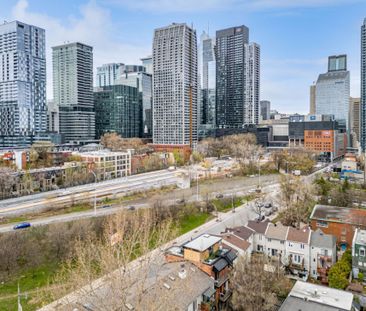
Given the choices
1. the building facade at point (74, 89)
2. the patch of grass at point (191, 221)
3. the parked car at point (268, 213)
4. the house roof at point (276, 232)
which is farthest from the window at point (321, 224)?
the building facade at point (74, 89)

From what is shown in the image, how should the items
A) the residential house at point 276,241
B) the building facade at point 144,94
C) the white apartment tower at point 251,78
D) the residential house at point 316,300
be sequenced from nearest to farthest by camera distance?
the residential house at point 316,300
the residential house at point 276,241
the building facade at point 144,94
the white apartment tower at point 251,78

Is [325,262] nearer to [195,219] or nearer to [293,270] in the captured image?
[293,270]

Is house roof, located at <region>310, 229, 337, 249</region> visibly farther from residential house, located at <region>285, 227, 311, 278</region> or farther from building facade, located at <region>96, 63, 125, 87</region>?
building facade, located at <region>96, 63, 125, 87</region>

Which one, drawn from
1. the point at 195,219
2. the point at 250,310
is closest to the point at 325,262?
the point at 250,310

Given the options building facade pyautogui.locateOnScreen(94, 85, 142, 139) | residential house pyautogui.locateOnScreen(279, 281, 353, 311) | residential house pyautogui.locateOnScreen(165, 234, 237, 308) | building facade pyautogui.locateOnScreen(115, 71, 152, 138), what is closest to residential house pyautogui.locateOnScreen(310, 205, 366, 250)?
residential house pyautogui.locateOnScreen(279, 281, 353, 311)

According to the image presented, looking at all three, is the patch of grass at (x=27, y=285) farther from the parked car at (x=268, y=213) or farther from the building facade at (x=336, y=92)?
the building facade at (x=336, y=92)

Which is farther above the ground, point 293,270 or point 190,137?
point 190,137
